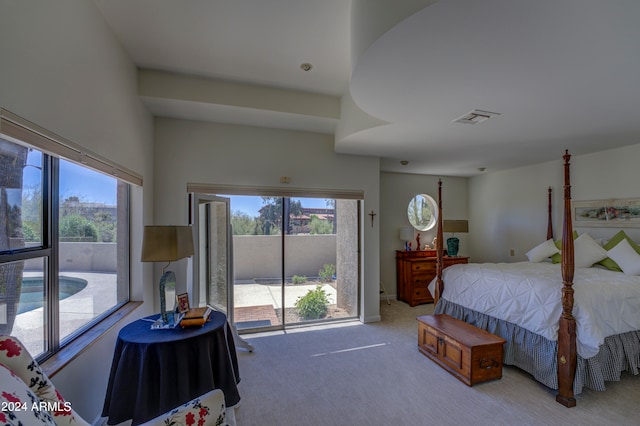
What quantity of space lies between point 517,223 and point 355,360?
396 cm

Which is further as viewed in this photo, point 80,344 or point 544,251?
point 544,251

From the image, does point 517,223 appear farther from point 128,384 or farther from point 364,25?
point 128,384

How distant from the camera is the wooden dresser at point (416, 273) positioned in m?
5.01

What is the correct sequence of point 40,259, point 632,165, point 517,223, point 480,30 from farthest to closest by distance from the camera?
point 517,223
point 632,165
point 40,259
point 480,30

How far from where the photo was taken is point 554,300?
252 centimetres

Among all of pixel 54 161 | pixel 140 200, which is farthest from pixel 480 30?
pixel 140 200

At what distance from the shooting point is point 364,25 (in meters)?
1.64

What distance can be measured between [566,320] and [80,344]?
141 inches

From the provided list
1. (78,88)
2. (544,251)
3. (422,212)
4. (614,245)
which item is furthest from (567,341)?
(78,88)

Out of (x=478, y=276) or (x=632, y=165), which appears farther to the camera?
(x=632, y=165)

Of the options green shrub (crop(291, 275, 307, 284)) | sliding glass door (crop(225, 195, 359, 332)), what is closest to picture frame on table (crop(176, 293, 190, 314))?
sliding glass door (crop(225, 195, 359, 332))

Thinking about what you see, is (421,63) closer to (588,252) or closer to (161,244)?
(161,244)

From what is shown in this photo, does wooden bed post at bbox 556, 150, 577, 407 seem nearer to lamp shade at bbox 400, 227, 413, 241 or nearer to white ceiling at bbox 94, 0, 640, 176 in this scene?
white ceiling at bbox 94, 0, 640, 176

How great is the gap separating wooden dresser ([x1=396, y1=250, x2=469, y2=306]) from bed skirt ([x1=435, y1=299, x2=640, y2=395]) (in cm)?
206
